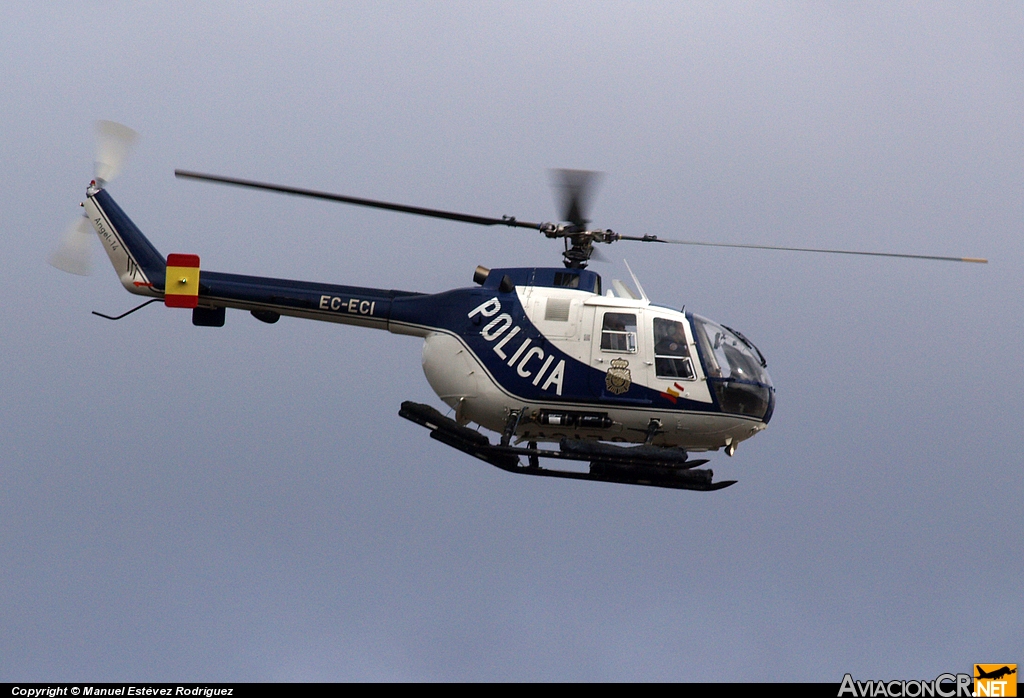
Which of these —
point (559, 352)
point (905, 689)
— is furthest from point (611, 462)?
point (905, 689)

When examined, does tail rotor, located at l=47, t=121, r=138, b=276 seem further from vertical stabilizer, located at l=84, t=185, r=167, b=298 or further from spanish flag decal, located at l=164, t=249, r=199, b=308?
spanish flag decal, located at l=164, t=249, r=199, b=308

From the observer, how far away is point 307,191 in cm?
1936

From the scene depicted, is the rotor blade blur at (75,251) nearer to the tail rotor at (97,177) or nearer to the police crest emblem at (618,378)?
the tail rotor at (97,177)

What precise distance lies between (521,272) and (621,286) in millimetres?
1707

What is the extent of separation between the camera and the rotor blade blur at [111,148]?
22.8 meters

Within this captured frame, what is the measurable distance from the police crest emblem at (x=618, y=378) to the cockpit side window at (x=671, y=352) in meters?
0.46

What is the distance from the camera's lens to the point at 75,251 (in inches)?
879

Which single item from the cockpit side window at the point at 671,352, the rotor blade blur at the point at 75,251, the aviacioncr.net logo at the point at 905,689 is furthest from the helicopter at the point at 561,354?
the aviacioncr.net logo at the point at 905,689

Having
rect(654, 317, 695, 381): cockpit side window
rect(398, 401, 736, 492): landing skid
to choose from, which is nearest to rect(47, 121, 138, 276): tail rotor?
rect(398, 401, 736, 492): landing skid

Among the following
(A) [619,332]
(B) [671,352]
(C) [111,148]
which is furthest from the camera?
(C) [111,148]

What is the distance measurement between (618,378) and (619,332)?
2.54 ft

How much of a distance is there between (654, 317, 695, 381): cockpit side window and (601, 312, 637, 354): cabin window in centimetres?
37

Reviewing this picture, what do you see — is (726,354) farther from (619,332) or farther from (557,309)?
(557,309)

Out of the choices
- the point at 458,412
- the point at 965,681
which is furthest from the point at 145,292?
the point at 965,681
